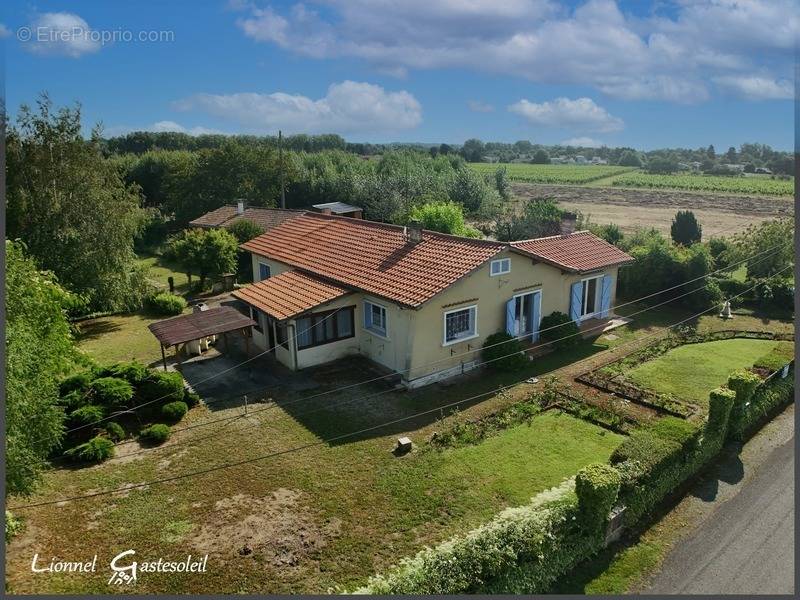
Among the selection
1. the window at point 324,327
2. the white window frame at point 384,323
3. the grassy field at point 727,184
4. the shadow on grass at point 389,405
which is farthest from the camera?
the grassy field at point 727,184

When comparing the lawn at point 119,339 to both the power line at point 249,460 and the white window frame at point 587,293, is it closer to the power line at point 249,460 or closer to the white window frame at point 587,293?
the power line at point 249,460

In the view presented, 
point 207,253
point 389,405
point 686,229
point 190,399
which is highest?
point 686,229

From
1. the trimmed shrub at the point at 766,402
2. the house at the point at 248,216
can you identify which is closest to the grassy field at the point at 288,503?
the trimmed shrub at the point at 766,402

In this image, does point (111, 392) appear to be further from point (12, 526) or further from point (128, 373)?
point (12, 526)

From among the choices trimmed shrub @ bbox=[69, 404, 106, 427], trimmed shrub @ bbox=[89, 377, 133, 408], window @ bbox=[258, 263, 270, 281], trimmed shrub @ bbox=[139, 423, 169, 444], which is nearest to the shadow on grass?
trimmed shrub @ bbox=[139, 423, 169, 444]

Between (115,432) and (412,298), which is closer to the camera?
(115,432)

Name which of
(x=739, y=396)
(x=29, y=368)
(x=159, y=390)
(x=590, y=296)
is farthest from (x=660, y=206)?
(x=29, y=368)
